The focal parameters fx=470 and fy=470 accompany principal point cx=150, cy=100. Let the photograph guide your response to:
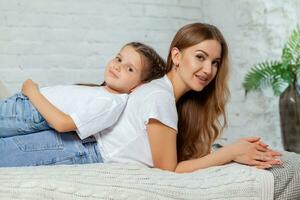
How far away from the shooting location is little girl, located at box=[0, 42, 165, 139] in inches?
53.7

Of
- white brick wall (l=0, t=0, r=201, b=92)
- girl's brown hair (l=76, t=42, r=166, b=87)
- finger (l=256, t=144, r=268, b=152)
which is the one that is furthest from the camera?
white brick wall (l=0, t=0, r=201, b=92)

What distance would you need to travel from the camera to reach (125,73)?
5.05 ft

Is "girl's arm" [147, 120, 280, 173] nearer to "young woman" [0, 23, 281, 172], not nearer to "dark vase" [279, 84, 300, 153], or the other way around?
"young woman" [0, 23, 281, 172]

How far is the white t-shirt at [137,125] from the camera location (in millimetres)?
1367

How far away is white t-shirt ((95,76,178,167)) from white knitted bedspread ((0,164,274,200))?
5.1 inches

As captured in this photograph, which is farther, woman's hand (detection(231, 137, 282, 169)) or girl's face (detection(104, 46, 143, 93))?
girl's face (detection(104, 46, 143, 93))

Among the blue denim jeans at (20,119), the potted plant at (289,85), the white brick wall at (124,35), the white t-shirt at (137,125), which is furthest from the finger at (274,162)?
the white brick wall at (124,35)

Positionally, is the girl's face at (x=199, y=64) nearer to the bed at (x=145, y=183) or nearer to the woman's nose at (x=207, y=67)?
the woman's nose at (x=207, y=67)

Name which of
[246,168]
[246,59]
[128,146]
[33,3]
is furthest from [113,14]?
[246,168]

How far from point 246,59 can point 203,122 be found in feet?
5.22

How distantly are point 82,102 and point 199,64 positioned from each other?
39 centimetres

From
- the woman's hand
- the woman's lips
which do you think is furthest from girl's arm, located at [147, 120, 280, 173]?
the woman's lips

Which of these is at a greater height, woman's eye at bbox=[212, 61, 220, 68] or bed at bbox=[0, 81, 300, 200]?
woman's eye at bbox=[212, 61, 220, 68]

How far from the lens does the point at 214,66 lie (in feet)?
4.98
